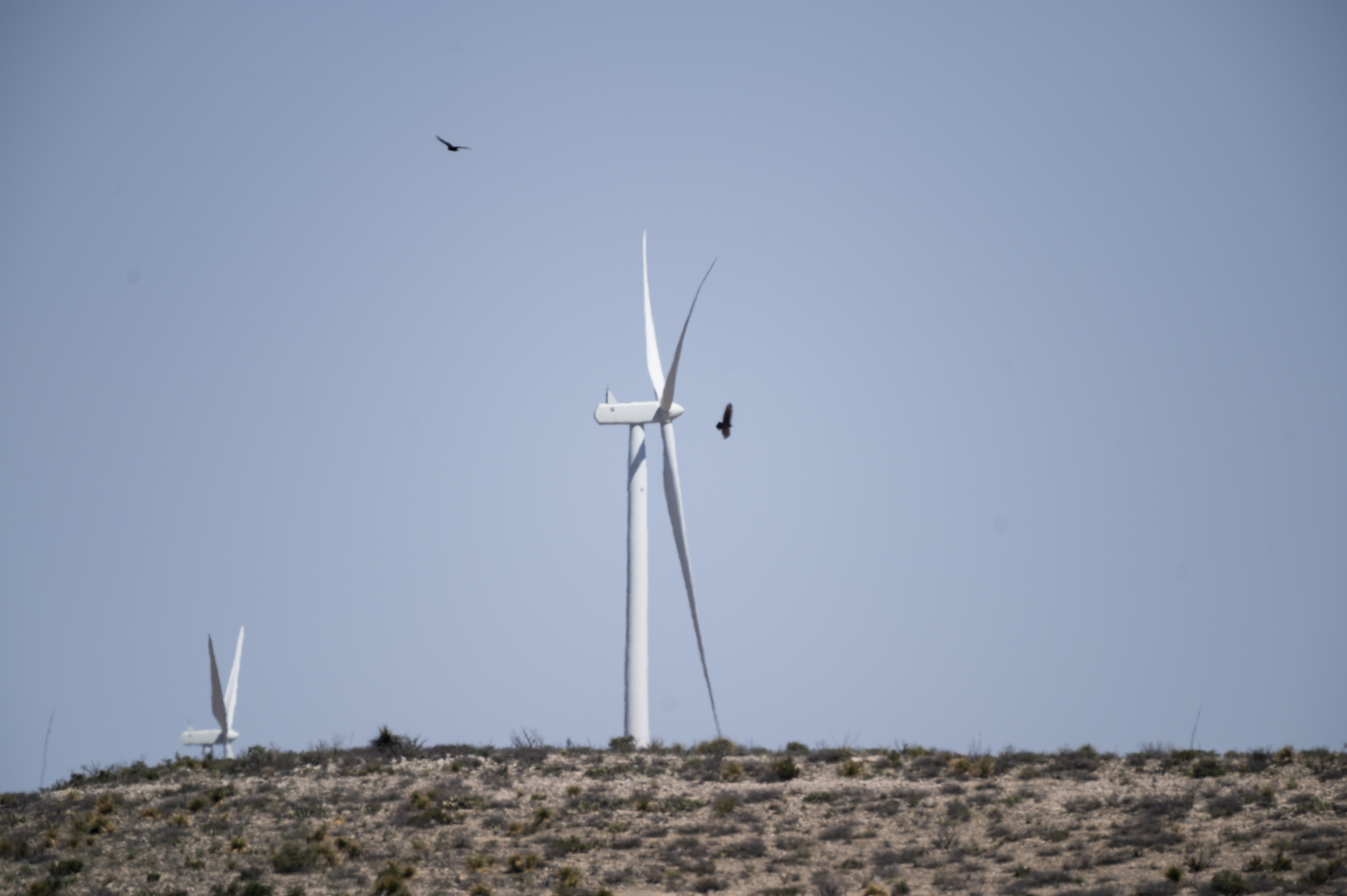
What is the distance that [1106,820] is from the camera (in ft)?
113

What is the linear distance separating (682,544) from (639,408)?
582 centimetres

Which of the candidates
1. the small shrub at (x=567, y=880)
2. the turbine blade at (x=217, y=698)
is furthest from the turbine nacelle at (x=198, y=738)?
the small shrub at (x=567, y=880)

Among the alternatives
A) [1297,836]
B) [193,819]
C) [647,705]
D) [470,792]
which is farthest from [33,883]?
[1297,836]

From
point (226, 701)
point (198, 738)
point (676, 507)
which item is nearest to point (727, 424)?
point (676, 507)

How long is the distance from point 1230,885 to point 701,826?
544 inches

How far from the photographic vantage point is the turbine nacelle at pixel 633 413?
1825 inches

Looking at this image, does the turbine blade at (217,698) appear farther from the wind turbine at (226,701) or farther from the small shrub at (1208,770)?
the small shrub at (1208,770)

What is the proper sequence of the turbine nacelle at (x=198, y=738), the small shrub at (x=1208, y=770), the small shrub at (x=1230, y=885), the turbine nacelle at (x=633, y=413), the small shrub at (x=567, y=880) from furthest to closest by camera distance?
the turbine nacelle at (x=198, y=738) → the turbine nacelle at (x=633, y=413) → the small shrub at (x=1208, y=770) → the small shrub at (x=567, y=880) → the small shrub at (x=1230, y=885)

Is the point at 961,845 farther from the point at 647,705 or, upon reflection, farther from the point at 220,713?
the point at 220,713

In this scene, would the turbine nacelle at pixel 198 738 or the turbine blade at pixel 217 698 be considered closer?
the turbine blade at pixel 217 698

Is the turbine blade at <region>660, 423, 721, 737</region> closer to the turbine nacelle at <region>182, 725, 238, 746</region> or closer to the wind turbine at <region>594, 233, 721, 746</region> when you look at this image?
the wind turbine at <region>594, 233, 721, 746</region>

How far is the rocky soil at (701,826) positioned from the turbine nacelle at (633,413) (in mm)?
11877

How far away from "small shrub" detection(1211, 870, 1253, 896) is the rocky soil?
37mm

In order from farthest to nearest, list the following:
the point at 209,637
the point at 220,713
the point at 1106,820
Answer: the point at 220,713 → the point at 209,637 → the point at 1106,820
